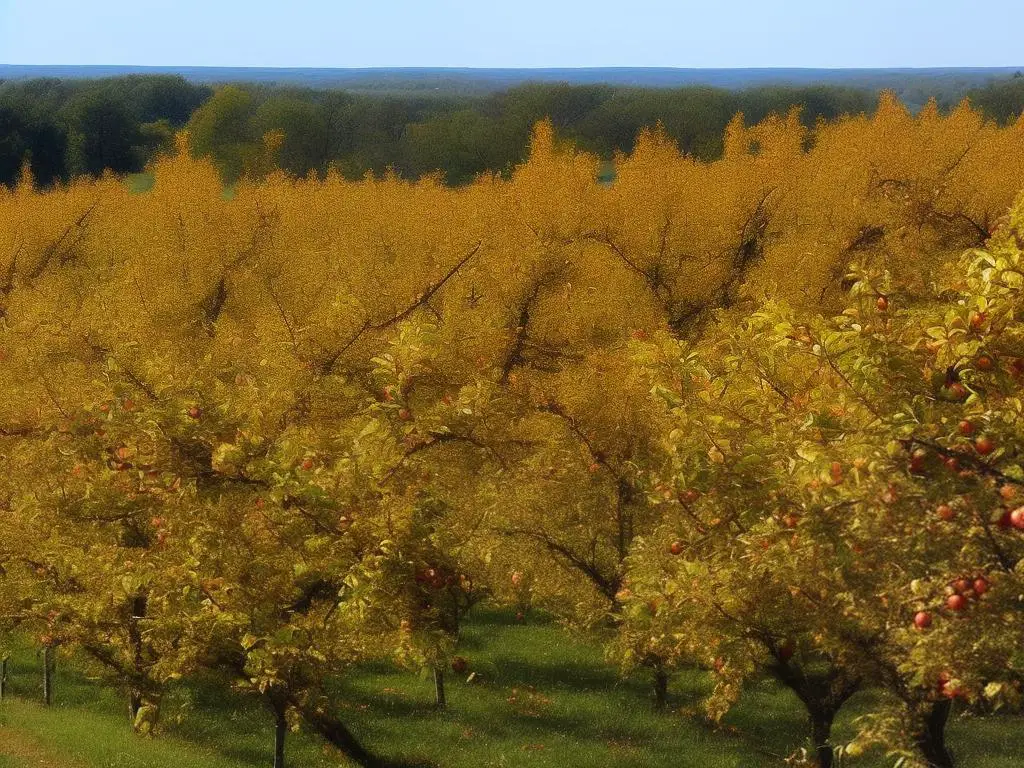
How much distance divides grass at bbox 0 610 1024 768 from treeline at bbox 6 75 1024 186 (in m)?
53.5

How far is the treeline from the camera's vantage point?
3039 inches

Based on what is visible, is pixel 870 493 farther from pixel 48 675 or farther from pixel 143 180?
pixel 143 180

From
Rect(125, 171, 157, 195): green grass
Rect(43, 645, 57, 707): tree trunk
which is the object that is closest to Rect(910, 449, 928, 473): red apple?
Rect(43, 645, 57, 707): tree trunk

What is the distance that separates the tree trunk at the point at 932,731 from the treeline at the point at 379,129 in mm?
63031

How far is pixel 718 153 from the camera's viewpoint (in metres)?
72.5

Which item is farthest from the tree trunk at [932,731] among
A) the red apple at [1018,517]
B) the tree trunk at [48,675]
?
the tree trunk at [48,675]

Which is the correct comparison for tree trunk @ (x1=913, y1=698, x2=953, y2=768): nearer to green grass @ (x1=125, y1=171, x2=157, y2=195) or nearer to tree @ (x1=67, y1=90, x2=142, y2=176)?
tree @ (x1=67, y1=90, x2=142, y2=176)

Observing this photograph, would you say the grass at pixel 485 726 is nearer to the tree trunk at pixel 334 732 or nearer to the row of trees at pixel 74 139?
the tree trunk at pixel 334 732

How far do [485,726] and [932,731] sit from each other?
979 cm

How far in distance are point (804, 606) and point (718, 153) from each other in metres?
67.1

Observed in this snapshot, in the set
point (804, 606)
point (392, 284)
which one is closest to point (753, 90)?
point (392, 284)

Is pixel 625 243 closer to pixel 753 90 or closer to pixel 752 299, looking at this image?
pixel 752 299

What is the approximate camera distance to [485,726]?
17.5 m

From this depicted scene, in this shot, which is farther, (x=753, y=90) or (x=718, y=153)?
(x=753, y=90)
